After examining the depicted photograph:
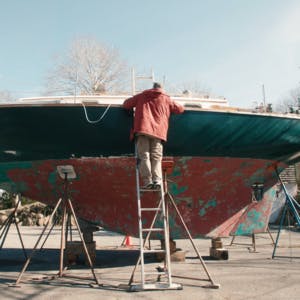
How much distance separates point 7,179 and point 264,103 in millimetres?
4642

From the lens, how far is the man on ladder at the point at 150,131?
5.27 meters

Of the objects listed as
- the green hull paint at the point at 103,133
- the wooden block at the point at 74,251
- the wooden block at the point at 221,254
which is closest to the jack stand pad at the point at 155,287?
the green hull paint at the point at 103,133

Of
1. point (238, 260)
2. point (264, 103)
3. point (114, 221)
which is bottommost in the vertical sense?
point (238, 260)

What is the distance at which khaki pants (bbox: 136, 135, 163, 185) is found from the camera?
5277 mm

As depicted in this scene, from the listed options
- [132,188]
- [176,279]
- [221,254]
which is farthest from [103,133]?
[221,254]

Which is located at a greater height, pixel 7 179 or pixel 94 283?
pixel 7 179

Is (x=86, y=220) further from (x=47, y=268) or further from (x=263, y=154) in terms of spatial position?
(x=263, y=154)

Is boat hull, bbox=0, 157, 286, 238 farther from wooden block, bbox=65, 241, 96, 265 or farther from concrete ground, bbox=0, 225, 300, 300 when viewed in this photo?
concrete ground, bbox=0, 225, 300, 300

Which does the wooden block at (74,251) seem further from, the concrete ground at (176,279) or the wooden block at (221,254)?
the wooden block at (221,254)

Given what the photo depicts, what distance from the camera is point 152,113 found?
5371mm

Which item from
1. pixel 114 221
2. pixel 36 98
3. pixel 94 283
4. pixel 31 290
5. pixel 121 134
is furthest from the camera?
pixel 36 98

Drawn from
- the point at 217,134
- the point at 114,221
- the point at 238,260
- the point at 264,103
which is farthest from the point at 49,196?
the point at 264,103

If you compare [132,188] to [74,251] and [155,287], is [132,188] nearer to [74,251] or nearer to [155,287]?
[74,251]

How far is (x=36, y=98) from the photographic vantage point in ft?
23.2
